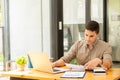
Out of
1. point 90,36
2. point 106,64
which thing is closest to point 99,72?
point 106,64

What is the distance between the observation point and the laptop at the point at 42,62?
282 cm

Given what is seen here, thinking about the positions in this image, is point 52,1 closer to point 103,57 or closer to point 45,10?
point 45,10

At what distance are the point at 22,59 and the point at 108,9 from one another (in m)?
3.81

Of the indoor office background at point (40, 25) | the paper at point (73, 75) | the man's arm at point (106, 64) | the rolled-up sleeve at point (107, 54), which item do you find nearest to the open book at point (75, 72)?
the paper at point (73, 75)

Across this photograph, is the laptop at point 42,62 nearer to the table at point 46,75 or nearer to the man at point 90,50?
the table at point 46,75

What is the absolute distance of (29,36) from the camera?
431 cm

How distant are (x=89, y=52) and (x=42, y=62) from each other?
820mm

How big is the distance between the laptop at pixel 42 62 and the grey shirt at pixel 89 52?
0.55 m

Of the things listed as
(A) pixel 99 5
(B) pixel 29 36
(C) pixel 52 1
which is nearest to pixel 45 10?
(C) pixel 52 1

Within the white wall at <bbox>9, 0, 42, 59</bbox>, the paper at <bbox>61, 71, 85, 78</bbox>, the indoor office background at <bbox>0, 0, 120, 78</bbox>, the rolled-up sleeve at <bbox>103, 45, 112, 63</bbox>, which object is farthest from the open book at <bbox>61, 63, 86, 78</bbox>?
the white wall at <bbox>9, 0, 42, 59</bbox>

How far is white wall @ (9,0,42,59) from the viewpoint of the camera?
3.96 metres

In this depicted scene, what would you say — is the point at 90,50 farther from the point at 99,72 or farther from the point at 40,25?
the point at 40,25

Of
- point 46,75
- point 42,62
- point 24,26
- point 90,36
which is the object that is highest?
point 24,26

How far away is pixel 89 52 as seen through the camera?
3.45m
